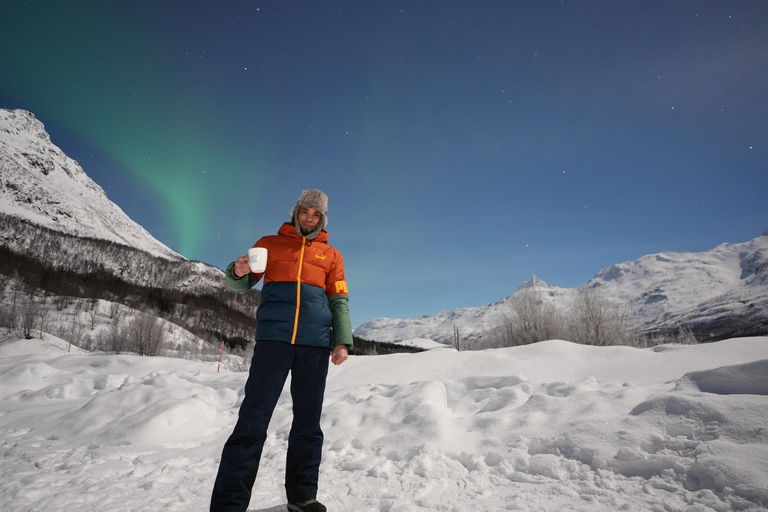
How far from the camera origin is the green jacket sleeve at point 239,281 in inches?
95.8

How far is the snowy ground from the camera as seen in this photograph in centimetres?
224

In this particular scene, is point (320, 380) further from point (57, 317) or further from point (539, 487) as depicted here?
point (57, 317)

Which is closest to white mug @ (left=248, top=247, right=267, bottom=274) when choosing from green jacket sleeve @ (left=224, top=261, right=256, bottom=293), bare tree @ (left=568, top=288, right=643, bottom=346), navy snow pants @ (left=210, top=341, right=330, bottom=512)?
green jacket sleeve @ (left=224, top=261, right=256, bottom=293)

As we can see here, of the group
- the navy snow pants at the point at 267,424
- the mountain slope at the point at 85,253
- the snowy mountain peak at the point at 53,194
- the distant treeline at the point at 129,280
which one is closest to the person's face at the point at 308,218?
the navy snow pants at the point at 267,424

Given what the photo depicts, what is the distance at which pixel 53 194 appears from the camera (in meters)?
140

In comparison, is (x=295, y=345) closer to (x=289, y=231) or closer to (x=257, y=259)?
(x=257, y=259)

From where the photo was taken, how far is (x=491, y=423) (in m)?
3.63

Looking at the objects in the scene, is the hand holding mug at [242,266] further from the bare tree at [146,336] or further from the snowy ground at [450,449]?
the bare tree at [146,336]

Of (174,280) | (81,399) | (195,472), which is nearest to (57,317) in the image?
(81,399)

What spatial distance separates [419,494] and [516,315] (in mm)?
21721

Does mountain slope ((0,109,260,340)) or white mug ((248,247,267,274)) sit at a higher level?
mountain slope ((0,109,260,340))

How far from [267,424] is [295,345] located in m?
0.49

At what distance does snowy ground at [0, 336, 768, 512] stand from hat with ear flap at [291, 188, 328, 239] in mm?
1903

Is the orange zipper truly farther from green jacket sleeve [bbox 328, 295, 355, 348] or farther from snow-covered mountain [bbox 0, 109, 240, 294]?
snow-covered mountain [bbox 0, 109, 240, 294]
